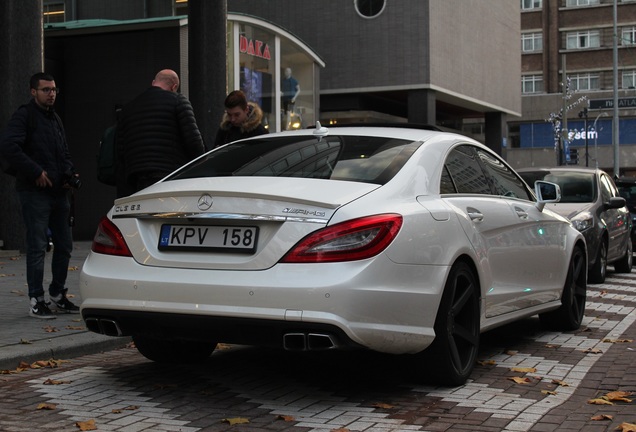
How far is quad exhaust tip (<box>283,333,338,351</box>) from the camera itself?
15.9 ft

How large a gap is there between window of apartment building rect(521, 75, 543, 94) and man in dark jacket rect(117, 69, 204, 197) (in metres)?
66.5

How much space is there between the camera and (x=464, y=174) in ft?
20.9

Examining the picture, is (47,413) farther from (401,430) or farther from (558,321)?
(558,321)

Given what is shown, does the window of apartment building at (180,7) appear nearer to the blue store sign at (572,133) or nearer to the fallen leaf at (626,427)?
the fallen leaf at (626,427)

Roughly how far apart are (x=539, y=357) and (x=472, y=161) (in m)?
1.44

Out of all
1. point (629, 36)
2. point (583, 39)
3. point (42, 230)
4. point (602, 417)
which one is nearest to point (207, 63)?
point (42, 230)

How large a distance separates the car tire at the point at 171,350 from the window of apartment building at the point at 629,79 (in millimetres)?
67808

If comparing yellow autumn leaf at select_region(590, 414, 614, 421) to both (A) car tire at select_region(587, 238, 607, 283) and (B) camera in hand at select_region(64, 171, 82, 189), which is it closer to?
(B) camera in hand at select_region(64, 171, 82, 189)

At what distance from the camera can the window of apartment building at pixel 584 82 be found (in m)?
70.2

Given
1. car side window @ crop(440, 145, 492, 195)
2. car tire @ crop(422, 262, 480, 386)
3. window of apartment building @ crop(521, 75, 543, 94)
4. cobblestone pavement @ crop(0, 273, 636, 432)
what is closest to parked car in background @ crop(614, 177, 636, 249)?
cobblestone pavement @ crop(0, 273, 636, 432)

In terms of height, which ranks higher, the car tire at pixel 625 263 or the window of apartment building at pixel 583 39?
the window of apartment building at pixel 583 39

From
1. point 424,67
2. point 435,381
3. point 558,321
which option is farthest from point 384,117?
point 435,381

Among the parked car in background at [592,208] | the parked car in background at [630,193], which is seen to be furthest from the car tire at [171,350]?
the parked car in background at [630,193]

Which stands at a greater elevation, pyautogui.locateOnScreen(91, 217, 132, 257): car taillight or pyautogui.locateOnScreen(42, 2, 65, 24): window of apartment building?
pyautogui.locateOnScreen(42, 2, 65, 24): window of apartment building
